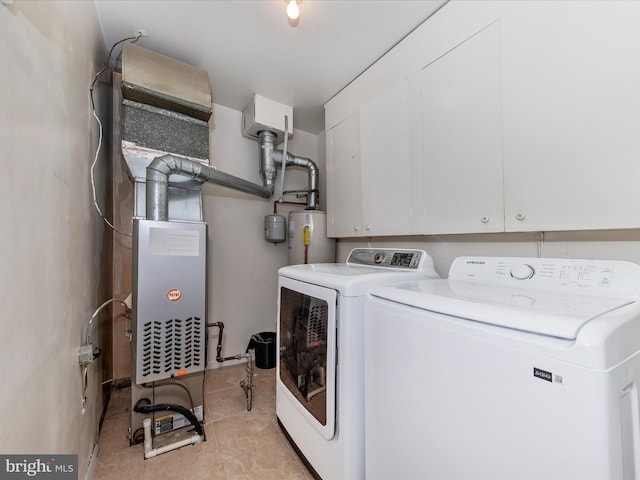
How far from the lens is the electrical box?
238 cm

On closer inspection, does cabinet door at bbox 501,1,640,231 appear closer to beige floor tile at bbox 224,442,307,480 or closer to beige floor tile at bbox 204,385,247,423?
beige floor tile at bbox 224,442,307,480

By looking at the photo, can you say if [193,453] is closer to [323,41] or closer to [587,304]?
[587,304]

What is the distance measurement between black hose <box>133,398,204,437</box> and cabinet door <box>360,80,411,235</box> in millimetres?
1661

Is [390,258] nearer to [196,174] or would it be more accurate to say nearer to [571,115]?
[571,115]

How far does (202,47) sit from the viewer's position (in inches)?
72.0

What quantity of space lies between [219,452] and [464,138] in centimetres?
219

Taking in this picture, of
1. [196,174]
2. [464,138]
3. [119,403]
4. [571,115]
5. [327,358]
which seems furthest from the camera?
[119,403]

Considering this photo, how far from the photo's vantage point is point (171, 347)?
1.59m

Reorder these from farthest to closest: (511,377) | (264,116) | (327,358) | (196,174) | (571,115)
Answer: (264,116) → (196,174) → (327,358) → (571,115) → (511,377)

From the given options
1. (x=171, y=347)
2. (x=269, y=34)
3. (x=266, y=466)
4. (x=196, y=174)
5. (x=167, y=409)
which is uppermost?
(x=269, y=34)

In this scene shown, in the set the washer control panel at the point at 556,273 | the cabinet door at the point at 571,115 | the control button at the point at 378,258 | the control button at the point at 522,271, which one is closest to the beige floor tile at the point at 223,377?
the control button at the point at 378,258

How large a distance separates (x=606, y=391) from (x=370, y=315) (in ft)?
2.17

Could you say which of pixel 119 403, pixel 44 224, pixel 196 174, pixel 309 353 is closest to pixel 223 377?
pixel 119 403

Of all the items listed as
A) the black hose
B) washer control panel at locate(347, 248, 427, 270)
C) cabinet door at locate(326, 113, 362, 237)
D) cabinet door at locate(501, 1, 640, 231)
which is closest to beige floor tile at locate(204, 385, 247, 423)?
the black hose
